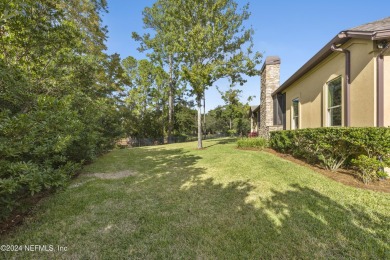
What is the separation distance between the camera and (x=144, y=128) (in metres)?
25.3

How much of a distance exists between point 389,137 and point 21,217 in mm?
7142

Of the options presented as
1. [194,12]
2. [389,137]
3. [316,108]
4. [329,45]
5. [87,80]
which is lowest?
[389,137]

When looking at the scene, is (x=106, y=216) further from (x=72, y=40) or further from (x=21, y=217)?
(x=72, y=40)

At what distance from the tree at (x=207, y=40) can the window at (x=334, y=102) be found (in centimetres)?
578

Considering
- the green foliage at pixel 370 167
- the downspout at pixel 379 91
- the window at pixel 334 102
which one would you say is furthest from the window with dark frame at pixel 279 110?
the green foliage at pixel 370 167

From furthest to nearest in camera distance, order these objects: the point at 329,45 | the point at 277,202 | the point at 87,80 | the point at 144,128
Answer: the point at 144,128
the point at 87,80
the point at 329,45
the point at 277,202

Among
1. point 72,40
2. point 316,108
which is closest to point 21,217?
point 72,40

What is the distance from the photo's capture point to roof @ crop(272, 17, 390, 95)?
13.6 ft

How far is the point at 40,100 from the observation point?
8.25 ft

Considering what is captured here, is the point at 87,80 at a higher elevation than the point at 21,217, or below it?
higher

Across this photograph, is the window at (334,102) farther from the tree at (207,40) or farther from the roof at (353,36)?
the tree at (207,40)

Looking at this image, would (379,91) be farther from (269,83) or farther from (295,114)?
(269,83)

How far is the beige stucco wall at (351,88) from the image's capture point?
182 inches

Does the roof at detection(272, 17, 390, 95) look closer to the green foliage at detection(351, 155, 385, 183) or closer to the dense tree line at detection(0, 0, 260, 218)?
the green foliage at detection(351, 155, 385, 183)
